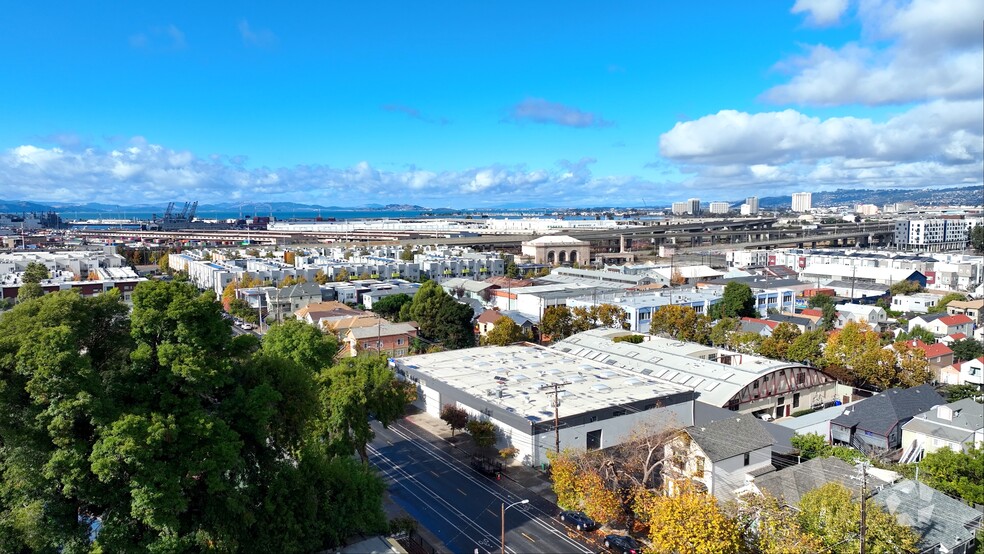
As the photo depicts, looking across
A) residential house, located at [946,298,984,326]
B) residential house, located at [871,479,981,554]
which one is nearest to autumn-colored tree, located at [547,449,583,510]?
residential house, located at [871,479,981,554]

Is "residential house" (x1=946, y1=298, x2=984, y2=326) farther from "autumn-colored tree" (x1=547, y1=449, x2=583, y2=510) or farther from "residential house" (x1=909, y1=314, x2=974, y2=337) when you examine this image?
"autumn-colored tree" (x1=547, y1=449, x2=583, y2=510)

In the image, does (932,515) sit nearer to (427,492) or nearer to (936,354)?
(427,492)

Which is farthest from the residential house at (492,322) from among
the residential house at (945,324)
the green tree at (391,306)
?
the residential house at (945,324)

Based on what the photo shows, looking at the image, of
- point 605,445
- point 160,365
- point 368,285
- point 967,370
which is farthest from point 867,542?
point 368,285

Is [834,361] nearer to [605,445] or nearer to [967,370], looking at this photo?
[967,370]

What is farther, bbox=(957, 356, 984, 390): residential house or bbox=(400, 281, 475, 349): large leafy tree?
bbox=(400, 281, 475, 349): large leafy tree

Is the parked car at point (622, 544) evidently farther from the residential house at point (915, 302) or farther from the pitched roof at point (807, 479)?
the residential house at point (915, 302)

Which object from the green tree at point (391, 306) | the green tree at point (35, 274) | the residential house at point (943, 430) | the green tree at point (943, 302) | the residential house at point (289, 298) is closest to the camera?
the residential house at point (943, 430)
